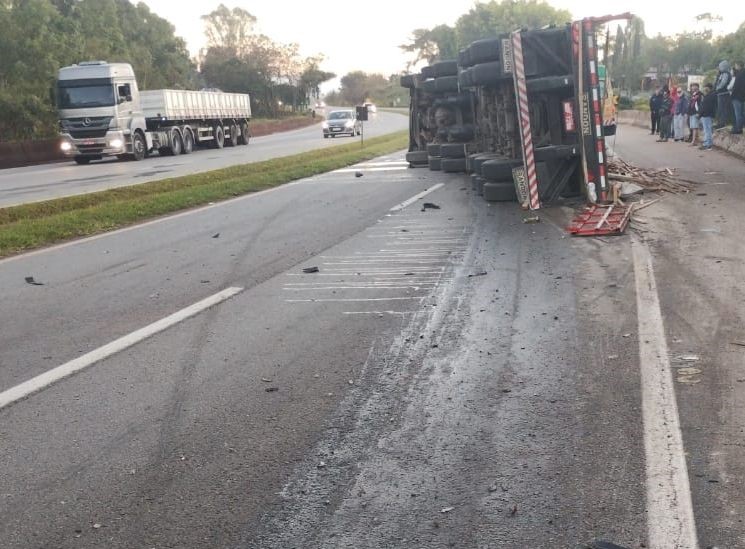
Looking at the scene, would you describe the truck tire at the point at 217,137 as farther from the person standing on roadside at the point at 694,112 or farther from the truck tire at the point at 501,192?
the truck tire at the point at 501,192

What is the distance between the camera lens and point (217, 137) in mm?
41938

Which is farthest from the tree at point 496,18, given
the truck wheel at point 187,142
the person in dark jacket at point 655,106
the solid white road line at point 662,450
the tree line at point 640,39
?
the solid white road line at point 662,450

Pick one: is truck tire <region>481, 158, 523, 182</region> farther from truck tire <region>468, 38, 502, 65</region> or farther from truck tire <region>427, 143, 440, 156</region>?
truck tire <region>427, 143, 440, 156</region>

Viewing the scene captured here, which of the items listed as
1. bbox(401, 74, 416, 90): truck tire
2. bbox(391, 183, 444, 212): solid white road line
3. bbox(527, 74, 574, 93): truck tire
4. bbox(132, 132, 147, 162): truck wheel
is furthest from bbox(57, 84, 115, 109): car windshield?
bbox(527, 74, 574, 93): truck tire

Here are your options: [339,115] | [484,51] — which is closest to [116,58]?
[339,115]

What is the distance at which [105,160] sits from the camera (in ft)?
115

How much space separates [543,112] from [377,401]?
361 inches

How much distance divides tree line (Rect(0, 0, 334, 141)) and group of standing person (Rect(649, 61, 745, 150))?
29988 mm

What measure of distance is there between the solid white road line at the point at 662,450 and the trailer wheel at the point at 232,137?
40186 millimetres

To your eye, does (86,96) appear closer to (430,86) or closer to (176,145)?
(176,145)

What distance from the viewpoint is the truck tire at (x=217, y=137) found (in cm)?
4172

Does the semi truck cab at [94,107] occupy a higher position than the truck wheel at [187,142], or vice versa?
the semi truck cab at [94,107]

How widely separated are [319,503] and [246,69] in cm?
8853

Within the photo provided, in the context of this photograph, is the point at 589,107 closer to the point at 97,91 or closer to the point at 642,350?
the point at 642,350
